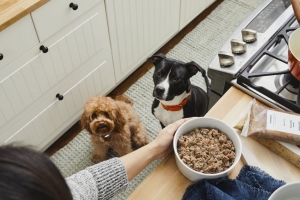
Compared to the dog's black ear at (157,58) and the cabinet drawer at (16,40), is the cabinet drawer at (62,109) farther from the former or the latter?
the dog's black ear at (157,58)

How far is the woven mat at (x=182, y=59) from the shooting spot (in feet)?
5.87

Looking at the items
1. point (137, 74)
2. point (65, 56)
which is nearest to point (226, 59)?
point (65, 56)

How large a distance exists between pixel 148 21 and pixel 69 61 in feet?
1.77

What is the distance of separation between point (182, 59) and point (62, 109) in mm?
869

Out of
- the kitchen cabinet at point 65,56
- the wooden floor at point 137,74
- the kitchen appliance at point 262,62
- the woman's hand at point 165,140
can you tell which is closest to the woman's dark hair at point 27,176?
the woman's hand at point 165,140

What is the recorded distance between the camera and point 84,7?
1435 millimetres

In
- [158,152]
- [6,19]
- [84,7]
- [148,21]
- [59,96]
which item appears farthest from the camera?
[148,21]

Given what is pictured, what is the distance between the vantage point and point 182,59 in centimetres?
219

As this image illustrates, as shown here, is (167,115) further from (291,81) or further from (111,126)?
(291,81)

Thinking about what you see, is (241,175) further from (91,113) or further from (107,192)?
(91,113)

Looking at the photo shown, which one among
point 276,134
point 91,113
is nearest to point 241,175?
point 276,134

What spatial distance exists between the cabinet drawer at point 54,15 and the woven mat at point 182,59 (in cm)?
→ 71

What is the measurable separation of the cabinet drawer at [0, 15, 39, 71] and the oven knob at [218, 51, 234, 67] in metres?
0.71

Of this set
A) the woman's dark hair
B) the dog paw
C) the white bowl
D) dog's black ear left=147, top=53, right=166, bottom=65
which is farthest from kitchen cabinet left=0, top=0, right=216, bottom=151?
the white bowl
